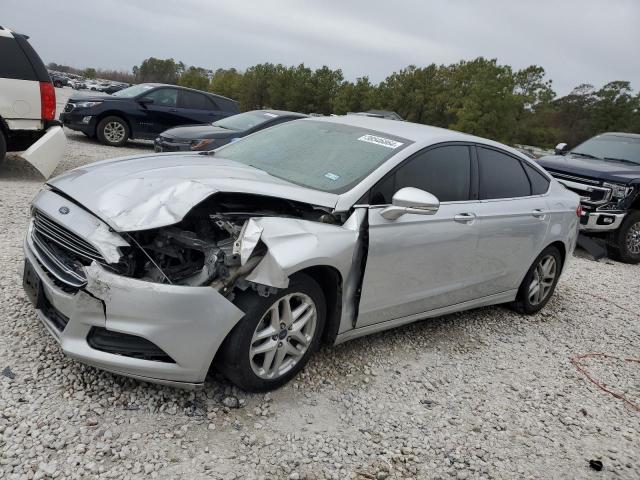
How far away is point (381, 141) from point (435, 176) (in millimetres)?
461

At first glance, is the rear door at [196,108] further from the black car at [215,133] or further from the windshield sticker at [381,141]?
the windshield sticker at [381,141]

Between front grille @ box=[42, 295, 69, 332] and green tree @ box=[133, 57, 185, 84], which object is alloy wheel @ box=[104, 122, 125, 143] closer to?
front grille @ box=[42, 295, 69, 332]

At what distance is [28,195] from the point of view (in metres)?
6.66

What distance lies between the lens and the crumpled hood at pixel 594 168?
812 cm

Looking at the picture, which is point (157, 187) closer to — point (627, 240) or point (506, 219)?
point (506, 219)

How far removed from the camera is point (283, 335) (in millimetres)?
3014

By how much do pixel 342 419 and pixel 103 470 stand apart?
1284 mm

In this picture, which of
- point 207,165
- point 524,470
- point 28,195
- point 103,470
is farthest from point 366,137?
point 28,195

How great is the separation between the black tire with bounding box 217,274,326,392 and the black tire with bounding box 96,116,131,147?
10.5 metres

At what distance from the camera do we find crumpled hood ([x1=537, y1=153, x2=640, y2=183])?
8117mm

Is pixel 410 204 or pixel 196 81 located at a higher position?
pixel 196 81

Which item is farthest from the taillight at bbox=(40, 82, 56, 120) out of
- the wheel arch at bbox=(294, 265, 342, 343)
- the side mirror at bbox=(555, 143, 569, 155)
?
the side mirror at bbox=(555, 143, 569, 155)

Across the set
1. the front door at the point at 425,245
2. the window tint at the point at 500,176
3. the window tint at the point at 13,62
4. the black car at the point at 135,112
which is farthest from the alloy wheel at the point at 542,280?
the black car at the point at 135,112

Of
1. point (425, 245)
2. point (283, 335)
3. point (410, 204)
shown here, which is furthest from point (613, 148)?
point (283, 335)
